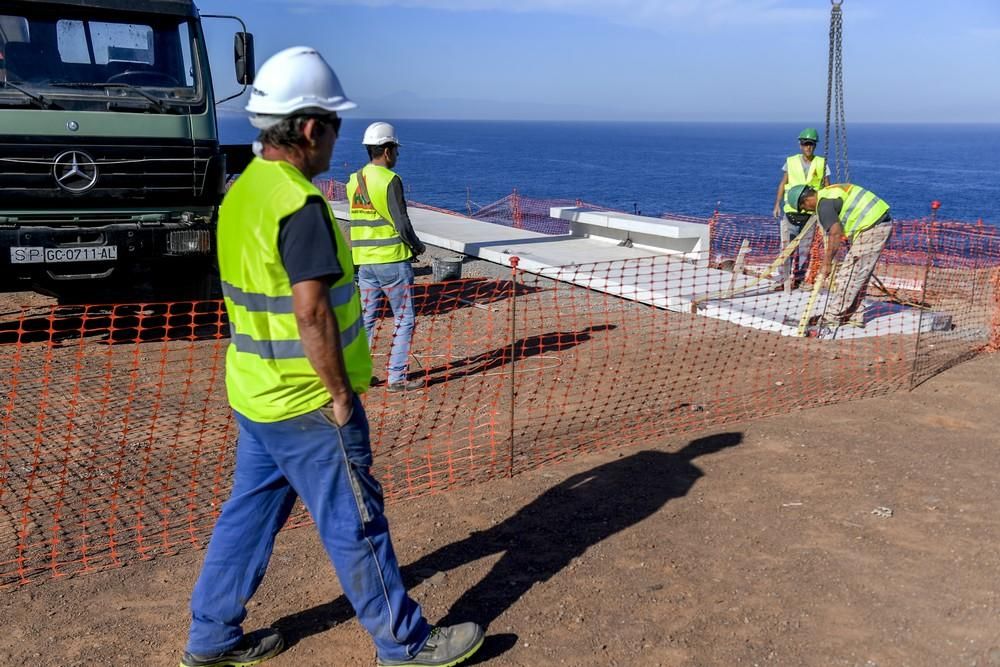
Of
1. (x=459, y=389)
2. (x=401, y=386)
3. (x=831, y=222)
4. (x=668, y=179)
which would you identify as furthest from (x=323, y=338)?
(x=668, y=179)

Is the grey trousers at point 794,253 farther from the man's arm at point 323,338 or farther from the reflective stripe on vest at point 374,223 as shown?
the man's arm at point 323,338

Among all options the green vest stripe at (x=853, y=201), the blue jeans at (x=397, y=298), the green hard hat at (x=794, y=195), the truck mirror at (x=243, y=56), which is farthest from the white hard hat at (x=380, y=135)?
the green hard hat at (x=794, y=195)

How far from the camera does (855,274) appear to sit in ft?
29.7

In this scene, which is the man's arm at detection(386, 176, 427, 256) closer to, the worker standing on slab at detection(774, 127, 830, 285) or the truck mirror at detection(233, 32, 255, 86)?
the truck mirror at detection(233, 32, 255, 86)

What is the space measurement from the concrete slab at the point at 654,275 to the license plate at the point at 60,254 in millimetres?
4031

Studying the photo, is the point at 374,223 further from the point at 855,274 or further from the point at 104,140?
the point at 855,274

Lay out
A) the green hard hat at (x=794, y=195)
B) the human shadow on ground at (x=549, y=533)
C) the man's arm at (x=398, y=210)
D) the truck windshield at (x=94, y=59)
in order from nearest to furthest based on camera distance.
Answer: the human shadow on ground at (x=549, y=533), the man's arm at (x=398, y=210), the truck windshield at (x=94, y=59), the green hard hat at (x=794, y=195)

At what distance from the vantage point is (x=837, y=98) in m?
12.0

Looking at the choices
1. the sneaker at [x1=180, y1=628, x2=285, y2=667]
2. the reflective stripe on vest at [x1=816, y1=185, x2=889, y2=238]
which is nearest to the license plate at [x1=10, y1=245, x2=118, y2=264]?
the sneaker at [x1=180, y1=628, x2=285, y2=667]

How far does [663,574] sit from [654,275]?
794 cm

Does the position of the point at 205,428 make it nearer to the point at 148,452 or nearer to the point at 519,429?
the point at 148,452

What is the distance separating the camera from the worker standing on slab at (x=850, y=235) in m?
→ 8.78

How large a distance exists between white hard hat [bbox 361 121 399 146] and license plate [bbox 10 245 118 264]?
2.80 metres

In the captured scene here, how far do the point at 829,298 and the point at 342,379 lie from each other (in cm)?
734
